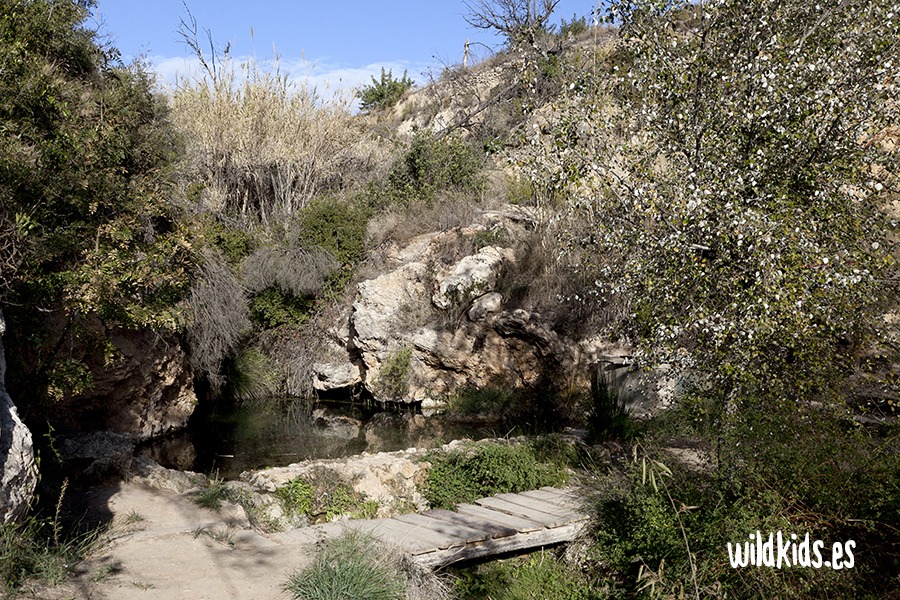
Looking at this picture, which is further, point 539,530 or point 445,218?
point 445,218

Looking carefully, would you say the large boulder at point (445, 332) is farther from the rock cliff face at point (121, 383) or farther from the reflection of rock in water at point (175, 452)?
the reflection of rock in water at point (175, 452)

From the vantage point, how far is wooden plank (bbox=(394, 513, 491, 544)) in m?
6.37

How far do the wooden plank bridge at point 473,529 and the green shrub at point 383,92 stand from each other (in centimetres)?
2621

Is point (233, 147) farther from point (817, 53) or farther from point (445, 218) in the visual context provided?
point (817, 53)

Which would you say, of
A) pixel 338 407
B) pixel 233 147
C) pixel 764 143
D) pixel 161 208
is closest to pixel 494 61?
pixel 233 147

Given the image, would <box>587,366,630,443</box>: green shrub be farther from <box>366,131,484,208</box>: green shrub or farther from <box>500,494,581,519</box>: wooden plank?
<box>366,131,484,208</box>: green shrub

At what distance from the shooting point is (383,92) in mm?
32031

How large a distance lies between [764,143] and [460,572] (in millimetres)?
4190

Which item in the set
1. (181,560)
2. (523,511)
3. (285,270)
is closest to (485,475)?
(523,511)

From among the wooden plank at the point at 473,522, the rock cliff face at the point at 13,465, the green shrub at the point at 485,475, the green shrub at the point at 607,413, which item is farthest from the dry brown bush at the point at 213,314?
the rock cliff face at the point at 13,465

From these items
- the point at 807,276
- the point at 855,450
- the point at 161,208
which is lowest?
the point at 855,450

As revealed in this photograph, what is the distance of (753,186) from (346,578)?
3939mm

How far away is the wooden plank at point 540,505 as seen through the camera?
6.99 m

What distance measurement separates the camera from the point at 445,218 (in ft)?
57.7
